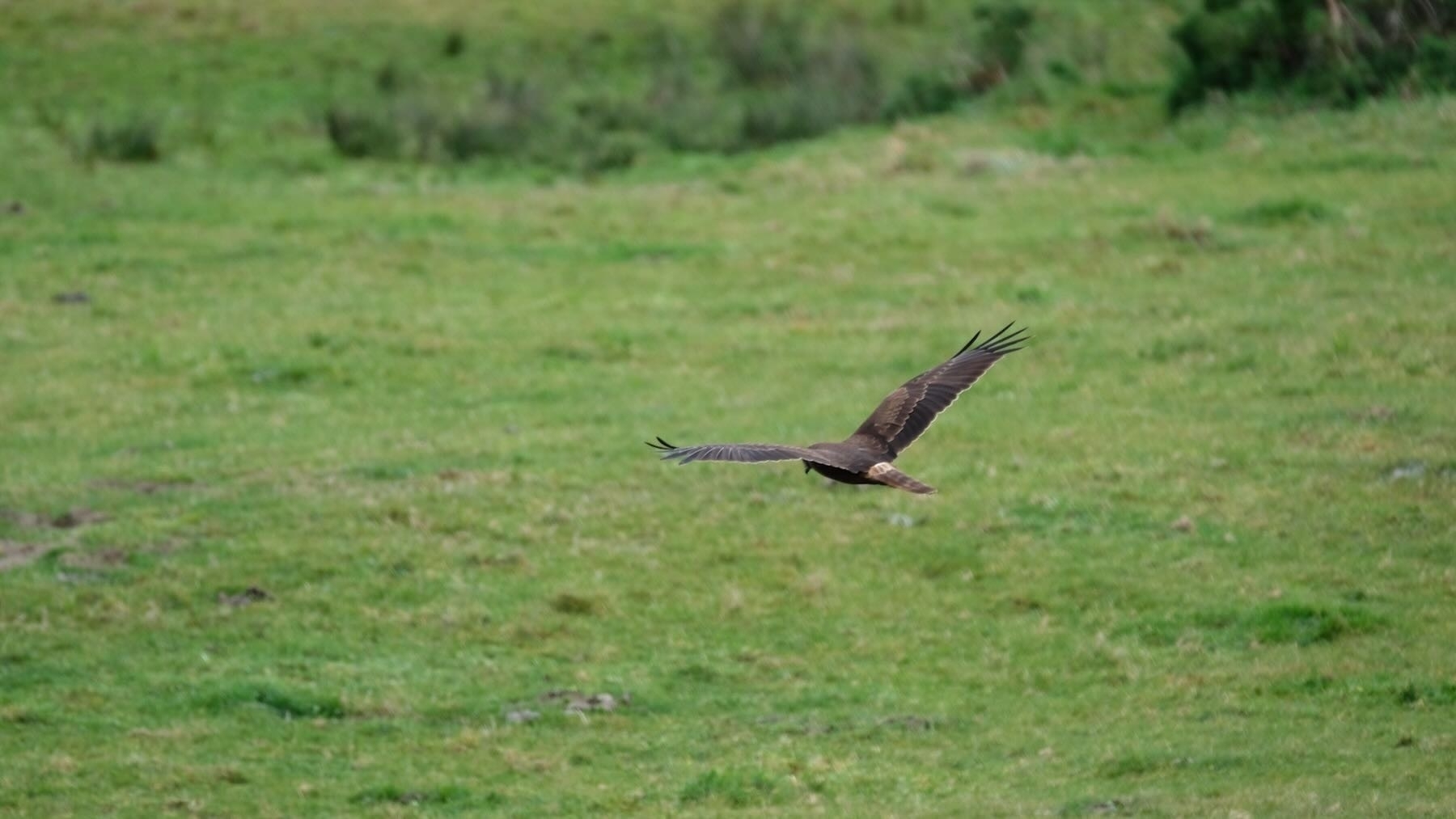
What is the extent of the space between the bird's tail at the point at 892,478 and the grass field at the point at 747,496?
211 cm

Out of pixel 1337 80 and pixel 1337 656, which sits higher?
pixel 1337 80

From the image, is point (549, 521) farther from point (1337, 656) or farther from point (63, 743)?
point (1337, 656)

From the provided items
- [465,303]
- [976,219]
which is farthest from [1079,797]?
[976,219]

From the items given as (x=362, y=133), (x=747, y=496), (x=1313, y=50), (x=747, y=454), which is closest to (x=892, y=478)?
(x=747, y=454)

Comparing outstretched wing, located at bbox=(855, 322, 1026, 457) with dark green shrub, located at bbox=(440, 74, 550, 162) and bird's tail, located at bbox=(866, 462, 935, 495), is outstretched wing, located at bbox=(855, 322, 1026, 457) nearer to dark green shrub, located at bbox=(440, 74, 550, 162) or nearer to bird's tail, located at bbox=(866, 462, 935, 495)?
bird's tail, located at bbox=(866, 462, 935, 495)

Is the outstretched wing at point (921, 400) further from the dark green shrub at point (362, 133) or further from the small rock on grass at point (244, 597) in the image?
the dark green shrub at point (362, 133)

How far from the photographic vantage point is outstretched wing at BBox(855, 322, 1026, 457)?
10.8 m

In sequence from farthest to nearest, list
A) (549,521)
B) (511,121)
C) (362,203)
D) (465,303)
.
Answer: (511,121)
(362,203)
(465,303)
(549,521)

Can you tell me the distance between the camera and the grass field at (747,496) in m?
11.9

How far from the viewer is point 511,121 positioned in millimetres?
33562

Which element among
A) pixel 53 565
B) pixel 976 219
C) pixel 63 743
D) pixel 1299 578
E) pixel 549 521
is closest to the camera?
pixel 63 743

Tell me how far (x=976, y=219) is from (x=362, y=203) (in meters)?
9.07

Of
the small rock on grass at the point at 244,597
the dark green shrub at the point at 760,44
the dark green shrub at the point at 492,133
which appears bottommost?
the small rock on grass at the point at 244,597

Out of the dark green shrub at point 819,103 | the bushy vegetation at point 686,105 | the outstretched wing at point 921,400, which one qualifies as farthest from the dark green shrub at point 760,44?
the outstretched wing at point 921,400
